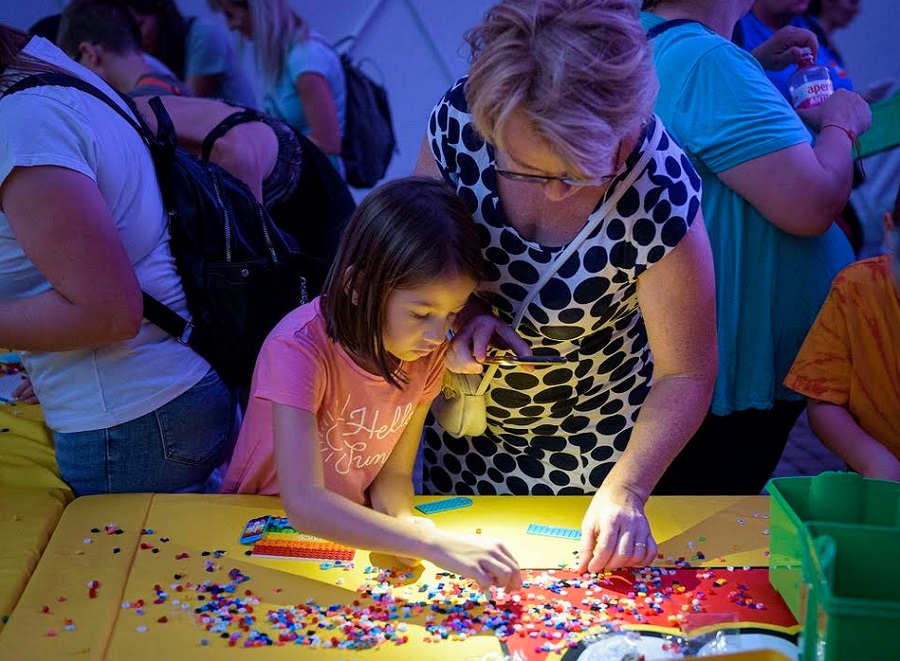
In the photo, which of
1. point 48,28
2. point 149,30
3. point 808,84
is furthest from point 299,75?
point 808,84

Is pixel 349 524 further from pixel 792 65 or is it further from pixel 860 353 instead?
pixel 792 65

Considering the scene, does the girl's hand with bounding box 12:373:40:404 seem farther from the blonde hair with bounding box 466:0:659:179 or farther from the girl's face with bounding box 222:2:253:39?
the girl's face with bounding box 222:2:253:39

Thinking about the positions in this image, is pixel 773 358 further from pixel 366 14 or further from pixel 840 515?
pixel 366 14

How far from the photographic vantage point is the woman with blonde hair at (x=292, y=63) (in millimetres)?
3441

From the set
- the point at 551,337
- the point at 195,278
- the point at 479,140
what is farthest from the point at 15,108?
the point at 551,337

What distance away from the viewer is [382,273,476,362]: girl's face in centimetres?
146

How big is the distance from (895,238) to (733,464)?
0.55 m

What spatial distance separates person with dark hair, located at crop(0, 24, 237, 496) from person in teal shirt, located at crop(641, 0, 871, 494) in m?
0.96

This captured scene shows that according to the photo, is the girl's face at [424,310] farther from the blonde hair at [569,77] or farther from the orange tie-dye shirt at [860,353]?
the orange tie-dye shirt at [860,353]

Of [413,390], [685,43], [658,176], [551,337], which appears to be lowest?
[413,390]

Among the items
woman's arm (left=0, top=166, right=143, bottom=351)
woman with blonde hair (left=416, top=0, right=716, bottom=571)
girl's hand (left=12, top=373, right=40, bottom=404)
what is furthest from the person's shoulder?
girl's hand (left=12, top=373, right=40, bottom=404)

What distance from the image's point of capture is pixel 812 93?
7.18ft

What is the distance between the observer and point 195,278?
1.75 m

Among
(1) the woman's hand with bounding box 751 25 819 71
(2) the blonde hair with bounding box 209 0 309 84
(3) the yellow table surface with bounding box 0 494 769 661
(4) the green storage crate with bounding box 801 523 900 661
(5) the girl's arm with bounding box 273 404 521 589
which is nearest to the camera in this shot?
(4) the green storage crate with bounding box 801 523 900 661
